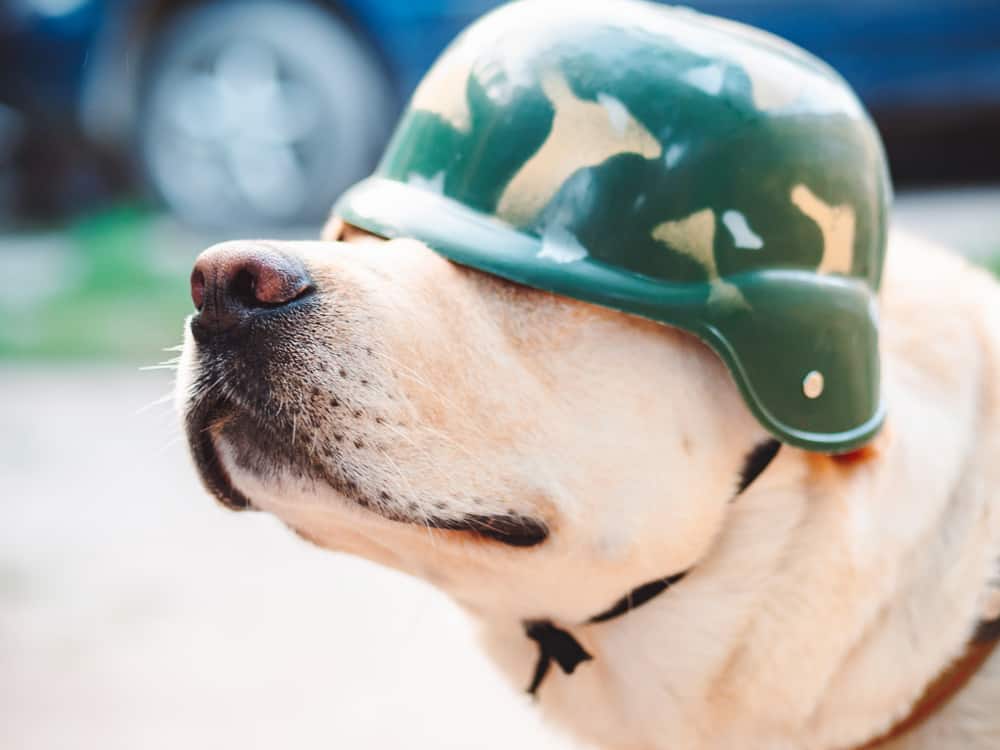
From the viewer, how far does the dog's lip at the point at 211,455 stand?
5.12 ft

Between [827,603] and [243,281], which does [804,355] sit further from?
[243,281]

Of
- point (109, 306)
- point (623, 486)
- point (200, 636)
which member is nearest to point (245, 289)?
point (623, 486)

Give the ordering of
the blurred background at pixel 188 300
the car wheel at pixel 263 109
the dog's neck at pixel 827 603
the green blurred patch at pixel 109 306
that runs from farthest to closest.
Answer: the car wheel at pixel 263 109 < the green blurred patch at pixel 109 306 < the blurred background at pixel 188 300 < the dog's neck at pixel 827 603

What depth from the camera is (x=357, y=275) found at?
5.03ft

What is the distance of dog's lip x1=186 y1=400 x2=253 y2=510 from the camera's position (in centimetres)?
156

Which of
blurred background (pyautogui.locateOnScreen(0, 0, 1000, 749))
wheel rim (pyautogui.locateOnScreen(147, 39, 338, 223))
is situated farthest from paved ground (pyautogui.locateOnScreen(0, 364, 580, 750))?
wheel rim (pyautogui.locateOnScreen(147, 39, 338, 223))

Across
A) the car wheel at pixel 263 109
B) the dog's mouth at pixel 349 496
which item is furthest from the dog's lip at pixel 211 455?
the car wheel at pixel 263 109

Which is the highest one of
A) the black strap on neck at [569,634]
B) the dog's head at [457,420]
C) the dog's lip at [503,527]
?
the dog's head at [457,420]

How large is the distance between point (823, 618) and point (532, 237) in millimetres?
685

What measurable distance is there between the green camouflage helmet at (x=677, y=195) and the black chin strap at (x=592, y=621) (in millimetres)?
83

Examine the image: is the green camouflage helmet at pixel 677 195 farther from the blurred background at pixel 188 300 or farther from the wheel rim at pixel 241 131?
the wheel rim at pixel 241 131

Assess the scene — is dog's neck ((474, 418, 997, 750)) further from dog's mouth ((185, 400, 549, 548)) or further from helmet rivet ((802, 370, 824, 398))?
dog's mouth ((185, 400, 549, 548))

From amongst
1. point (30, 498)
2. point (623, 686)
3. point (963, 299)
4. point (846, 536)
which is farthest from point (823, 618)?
point (30, 498)

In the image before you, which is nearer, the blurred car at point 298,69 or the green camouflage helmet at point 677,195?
the green camouflage helmet at point 677,195
